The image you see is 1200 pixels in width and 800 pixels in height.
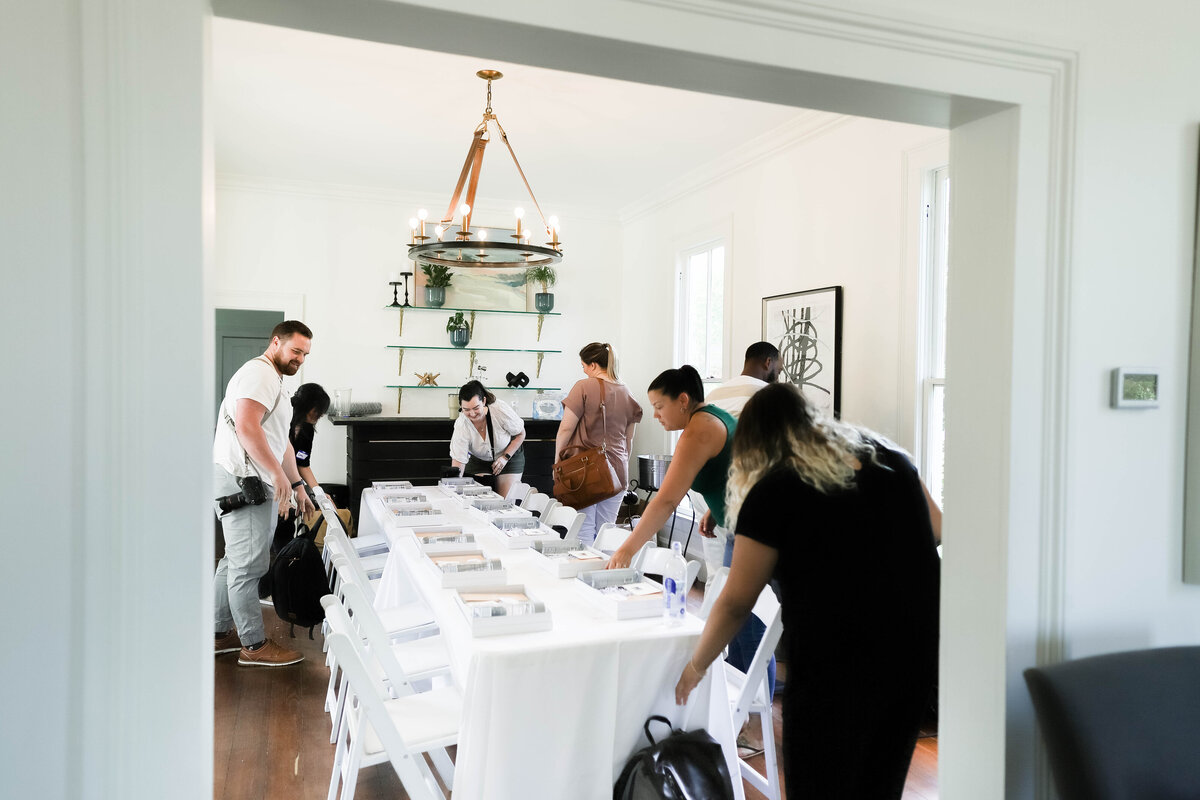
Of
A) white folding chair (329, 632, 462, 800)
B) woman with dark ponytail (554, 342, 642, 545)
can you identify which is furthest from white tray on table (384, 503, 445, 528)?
white folding chair (329, 632, 462, 800)

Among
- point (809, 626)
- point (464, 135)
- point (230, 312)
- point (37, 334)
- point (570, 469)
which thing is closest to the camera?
point (37, 334)

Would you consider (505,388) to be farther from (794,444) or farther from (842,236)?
(794,444)

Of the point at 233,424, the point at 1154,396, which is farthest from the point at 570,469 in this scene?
the point at 1154,396

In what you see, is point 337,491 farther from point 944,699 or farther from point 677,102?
point 944,699

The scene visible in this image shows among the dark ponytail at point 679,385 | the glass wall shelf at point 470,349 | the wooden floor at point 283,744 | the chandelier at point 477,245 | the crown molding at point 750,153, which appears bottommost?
the wooden floor at point 283,744

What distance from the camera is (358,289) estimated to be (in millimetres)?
7492

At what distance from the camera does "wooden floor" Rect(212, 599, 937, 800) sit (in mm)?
3080

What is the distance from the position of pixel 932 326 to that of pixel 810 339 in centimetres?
93

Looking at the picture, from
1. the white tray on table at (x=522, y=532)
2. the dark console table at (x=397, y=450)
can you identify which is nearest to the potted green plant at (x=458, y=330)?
the dark console table at (x=397, y=450)

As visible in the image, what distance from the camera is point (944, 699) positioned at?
1949mm

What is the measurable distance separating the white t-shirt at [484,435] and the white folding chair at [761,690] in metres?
2.87

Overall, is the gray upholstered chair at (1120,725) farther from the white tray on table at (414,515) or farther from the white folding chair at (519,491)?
the white folding chair at (519,491)

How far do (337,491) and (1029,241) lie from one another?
6380 mm

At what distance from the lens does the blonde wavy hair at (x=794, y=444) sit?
1.88m
